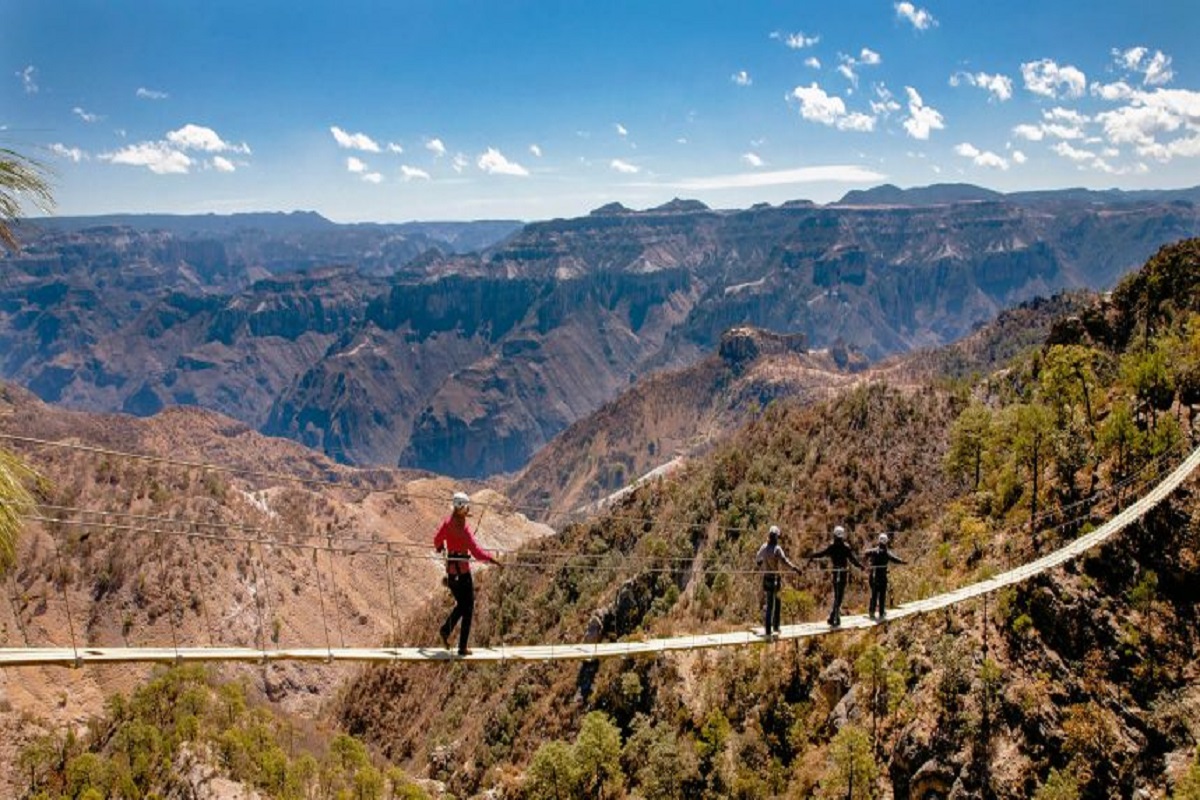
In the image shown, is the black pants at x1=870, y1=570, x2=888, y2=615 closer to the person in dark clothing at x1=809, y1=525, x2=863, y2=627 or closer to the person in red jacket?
the person in dark clothing at x1=809, y1=525, x2=863, y2=627

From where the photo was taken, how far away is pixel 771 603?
2598 cm

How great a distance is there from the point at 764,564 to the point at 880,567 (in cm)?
430

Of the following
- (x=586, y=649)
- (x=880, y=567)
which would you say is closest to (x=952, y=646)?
(x=880, y=567)

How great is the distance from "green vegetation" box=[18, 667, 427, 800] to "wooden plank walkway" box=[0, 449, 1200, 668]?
2646 cm

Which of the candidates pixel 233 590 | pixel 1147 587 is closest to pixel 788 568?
pixel 1147 587

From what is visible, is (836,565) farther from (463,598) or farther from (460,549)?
(460,549)

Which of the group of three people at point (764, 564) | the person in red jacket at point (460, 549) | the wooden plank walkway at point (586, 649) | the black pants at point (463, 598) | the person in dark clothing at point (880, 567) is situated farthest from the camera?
the person in dark clothing at point (880, 567)

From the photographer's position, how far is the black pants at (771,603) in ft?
84.6

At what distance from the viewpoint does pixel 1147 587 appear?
96.6ft

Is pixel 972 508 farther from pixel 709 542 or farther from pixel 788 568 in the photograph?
pixel 709 542

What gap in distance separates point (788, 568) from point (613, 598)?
1437 inches

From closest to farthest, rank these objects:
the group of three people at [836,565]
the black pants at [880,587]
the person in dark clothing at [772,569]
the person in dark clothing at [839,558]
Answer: the person in dark clothing at [772,569]
the group of three people at [836,565]
the person in dark clothing at [839,558]
the black pants at [880,587]

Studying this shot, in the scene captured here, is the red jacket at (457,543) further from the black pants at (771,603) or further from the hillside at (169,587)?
the hillside at (169,587)

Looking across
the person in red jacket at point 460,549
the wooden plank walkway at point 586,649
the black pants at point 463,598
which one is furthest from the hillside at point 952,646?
the person in red jacket at point 460,549
